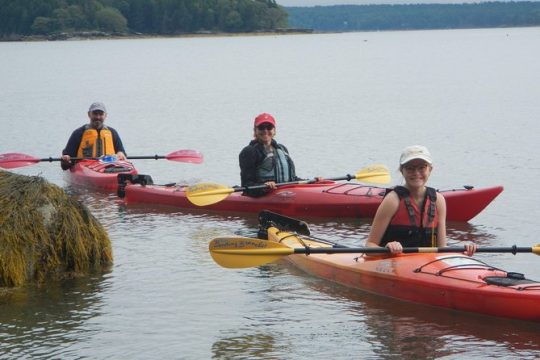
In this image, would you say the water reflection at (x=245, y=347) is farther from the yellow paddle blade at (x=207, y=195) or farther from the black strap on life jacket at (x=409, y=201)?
the yellow paddle blade at (x=207, y=195)

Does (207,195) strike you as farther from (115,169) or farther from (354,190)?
(115,169)

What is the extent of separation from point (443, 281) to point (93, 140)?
8.07 metres

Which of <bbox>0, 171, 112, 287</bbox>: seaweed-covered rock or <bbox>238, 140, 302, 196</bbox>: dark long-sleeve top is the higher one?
<bbox>238, 140, 302, 196</bbox>: dark long-sleeve top

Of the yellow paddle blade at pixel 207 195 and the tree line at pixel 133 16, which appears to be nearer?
the yellow paddle blade at pixel 207 195

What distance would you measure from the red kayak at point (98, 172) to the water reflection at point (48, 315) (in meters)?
5.07

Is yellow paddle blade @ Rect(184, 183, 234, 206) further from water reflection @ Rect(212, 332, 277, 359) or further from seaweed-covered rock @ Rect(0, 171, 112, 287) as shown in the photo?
water reflection @ Rect(212, 332, 277, 359)

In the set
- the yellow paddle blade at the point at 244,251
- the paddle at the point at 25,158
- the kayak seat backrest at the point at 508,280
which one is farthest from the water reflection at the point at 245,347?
the paddle at the point at 25,158

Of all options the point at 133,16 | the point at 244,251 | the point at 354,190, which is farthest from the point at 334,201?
the point at 133,16

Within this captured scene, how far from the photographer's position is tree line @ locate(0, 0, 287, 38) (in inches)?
5379

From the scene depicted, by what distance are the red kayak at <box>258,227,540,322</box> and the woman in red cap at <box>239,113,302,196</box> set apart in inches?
121

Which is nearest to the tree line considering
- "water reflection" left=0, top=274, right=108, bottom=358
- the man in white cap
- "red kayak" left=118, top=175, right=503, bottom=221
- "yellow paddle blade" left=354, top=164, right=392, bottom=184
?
the man in white cap

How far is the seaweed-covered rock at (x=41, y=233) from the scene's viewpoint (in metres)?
9.19

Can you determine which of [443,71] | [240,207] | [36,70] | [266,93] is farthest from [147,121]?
[36,70]

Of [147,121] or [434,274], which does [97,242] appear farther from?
[147,121]
